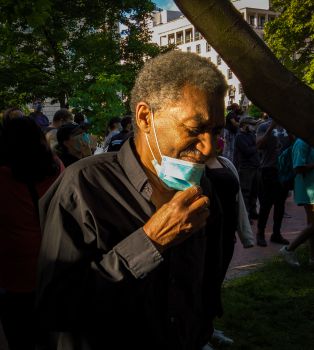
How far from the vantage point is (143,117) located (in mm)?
1892

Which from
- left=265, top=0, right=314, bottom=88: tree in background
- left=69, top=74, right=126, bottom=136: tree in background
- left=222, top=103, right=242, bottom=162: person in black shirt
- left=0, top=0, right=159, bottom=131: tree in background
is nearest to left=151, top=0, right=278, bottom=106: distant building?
left=265, top=0, right=314, bottom=88: tree in background

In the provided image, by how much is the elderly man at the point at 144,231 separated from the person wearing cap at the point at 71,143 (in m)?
3.23

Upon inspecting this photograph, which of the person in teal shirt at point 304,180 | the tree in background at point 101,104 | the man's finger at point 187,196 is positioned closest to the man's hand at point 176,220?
the man's finger at point 187,196

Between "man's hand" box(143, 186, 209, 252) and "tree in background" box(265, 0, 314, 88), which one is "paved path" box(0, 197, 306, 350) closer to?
"man's hand" box(143, 186, 209, 252)

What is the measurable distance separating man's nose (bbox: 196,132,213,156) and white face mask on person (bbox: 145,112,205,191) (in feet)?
0.18

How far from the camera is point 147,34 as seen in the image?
28719 millimetres

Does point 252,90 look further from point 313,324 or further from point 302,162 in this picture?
point 302,162

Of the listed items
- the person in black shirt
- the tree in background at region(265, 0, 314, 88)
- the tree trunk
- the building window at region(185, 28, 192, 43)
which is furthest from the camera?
the building window at region(185, 28, 192, 43)

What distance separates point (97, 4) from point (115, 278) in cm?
2604

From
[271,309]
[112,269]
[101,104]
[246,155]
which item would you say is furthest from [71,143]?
[101,104]

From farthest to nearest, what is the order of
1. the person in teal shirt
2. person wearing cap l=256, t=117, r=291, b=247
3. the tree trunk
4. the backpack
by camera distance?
person wearing cap l=256, t=117, r=291, b=247 < the backpack < the person in teal shirt < the tree trunk

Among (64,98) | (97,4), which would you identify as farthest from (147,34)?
(64,98)

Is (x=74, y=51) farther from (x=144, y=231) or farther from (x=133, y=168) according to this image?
(x=144, y=231)

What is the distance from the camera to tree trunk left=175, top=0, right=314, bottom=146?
2316 millimetres
